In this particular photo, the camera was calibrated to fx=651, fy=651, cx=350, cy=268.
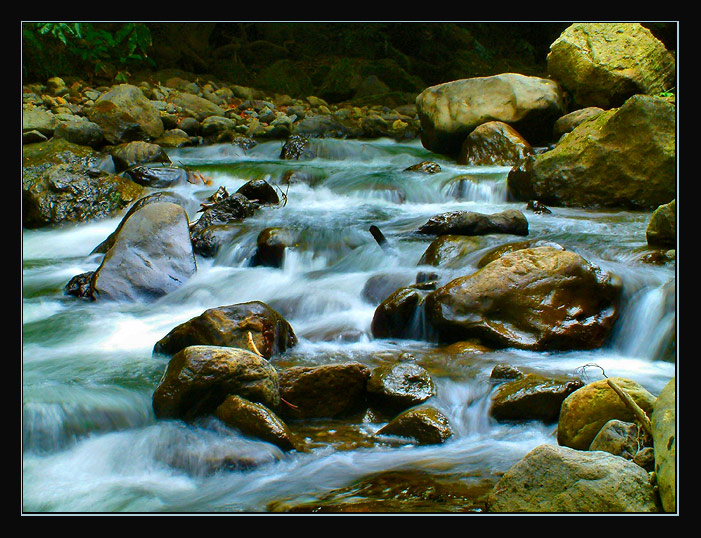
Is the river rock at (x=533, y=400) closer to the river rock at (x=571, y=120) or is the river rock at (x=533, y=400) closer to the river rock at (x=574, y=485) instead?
the river rock at (x=574, y=485)

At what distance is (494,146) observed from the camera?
1048cm

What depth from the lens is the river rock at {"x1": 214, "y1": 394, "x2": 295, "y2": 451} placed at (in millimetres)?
3234

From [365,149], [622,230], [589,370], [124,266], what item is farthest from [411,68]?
[589,370]

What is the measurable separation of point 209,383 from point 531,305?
2405mm

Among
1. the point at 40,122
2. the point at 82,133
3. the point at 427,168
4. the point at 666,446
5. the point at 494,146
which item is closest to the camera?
the point at 666,446

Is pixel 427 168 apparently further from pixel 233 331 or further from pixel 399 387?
pixel 399 387

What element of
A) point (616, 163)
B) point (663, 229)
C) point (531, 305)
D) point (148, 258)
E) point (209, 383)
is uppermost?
point (616, 163)

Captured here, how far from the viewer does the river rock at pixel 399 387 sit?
372 centimetres

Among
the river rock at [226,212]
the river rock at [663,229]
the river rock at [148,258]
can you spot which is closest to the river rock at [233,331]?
the river rock at [148,258]

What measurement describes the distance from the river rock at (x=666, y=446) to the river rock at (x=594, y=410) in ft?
1.41

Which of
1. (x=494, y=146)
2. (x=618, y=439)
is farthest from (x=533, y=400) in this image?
(x=494, y=146)

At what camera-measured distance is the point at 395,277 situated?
19.2ft

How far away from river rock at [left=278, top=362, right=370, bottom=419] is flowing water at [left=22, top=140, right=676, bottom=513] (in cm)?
10

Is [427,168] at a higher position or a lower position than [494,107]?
lower
